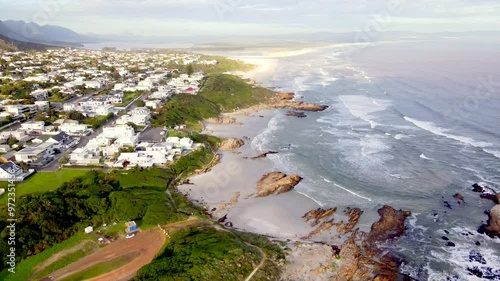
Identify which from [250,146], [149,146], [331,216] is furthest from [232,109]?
[331,216]

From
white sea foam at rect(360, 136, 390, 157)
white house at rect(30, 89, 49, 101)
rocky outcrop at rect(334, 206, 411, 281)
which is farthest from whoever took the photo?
white house at rect(30, 89, 49, 101)

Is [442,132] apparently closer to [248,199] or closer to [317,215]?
[317,215]

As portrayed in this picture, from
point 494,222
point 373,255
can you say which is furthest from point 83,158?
point 494,222

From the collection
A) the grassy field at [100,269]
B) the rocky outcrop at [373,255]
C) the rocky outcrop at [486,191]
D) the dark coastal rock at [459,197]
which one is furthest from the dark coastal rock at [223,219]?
the rocky outcrop at [486,191]

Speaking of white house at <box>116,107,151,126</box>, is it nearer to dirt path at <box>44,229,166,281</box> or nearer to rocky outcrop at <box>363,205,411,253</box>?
dirt path at <box>44,229,166,281</box>

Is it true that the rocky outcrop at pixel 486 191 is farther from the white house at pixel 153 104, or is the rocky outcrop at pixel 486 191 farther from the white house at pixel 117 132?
the white house at pixel 153 104

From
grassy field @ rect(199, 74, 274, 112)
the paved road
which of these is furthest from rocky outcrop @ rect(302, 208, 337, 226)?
grassy field @ rect(199, 74, 274, 112)
